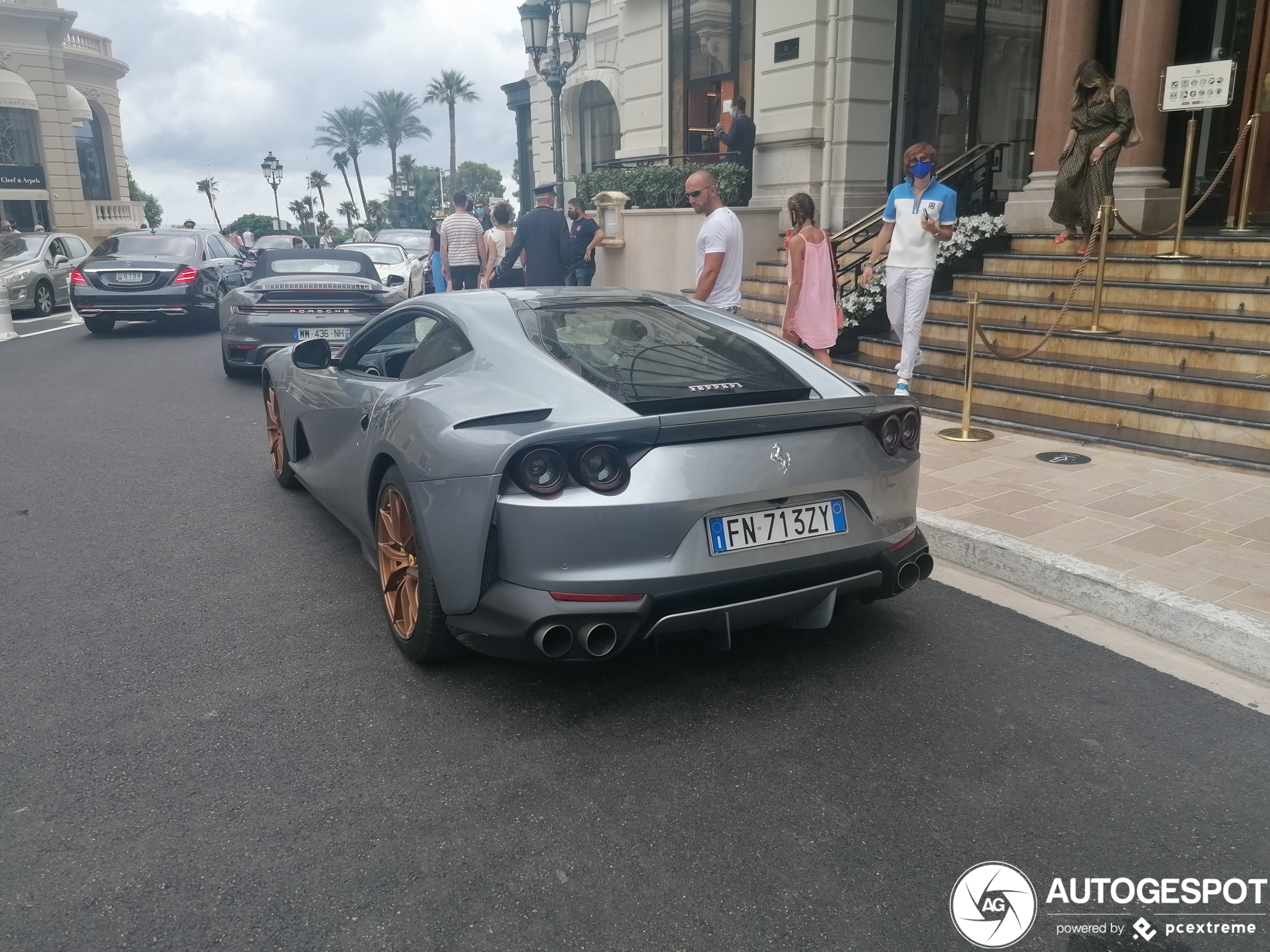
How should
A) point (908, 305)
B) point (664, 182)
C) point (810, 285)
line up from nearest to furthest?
point (908, 305)
point (810, 285)
point (664, 182)

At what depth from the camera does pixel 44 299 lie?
19703mm

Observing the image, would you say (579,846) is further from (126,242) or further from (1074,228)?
(126,242)

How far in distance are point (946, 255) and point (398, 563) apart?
25.9ft

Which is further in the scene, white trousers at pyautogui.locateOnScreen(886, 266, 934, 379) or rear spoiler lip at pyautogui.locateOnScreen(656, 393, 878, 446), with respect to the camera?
white trousers at pyautogui.locateOnScreen(886, 266, 934, 379)

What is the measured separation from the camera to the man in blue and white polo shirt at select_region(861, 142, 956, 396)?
7.74 m

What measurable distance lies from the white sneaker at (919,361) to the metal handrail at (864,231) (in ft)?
6.35

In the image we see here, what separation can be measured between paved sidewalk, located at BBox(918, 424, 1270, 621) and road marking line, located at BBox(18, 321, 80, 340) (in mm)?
15081

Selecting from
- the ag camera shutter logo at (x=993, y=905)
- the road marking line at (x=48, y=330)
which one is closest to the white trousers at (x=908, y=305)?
the ag camera shutter logo at (x=993, y=905)

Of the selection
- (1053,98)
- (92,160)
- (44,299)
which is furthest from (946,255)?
(92,160)

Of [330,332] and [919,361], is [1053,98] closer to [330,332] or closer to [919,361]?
[919,361]

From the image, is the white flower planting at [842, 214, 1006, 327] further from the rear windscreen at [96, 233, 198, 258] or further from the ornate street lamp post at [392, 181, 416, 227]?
the ornate street lamp post at [392, 181, 416, 227]

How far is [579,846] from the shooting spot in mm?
2760

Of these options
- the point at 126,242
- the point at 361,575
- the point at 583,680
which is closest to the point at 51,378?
the point at 126,242

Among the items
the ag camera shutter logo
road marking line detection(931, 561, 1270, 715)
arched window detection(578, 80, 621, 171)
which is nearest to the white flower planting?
road marking line detection(931, 561, 1270, 715)
